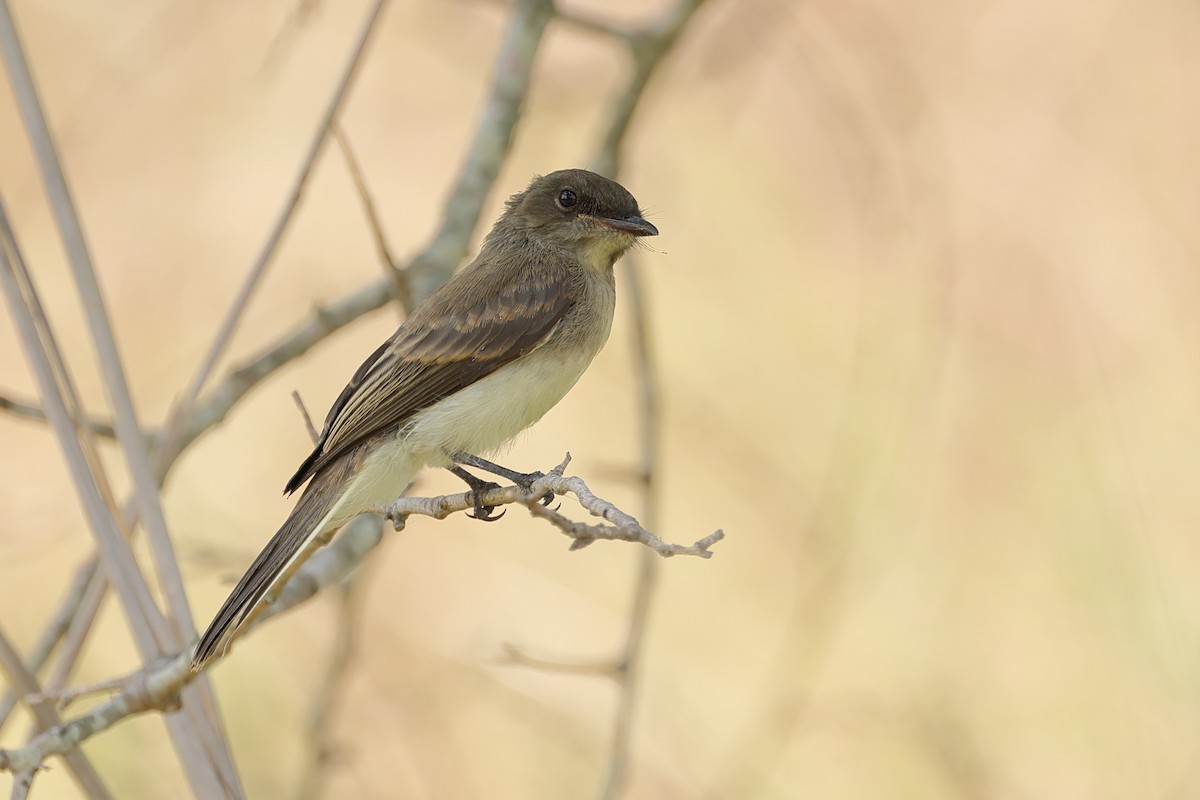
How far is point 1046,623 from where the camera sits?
593 cm

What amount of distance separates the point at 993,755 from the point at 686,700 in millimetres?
1372

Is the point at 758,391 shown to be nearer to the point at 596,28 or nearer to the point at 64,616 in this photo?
the point at 596,28

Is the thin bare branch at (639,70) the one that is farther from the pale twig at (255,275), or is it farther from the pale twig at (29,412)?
the pale twig at (29,412)

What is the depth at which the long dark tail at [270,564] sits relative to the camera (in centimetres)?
247

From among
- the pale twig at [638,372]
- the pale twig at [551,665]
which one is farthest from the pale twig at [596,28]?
the pale twig at [551,665]

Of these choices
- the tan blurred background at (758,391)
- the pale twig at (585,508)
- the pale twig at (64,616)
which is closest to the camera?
the pale twig at (585,508)

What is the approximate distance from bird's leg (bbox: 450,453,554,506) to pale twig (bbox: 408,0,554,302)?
0.48 meters

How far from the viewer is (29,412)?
9.90 ft

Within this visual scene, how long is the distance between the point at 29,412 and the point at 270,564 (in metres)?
0.71

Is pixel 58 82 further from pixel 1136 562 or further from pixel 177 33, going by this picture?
pixel 1136 562

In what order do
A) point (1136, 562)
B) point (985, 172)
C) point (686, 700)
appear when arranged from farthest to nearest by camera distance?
point (985, 172) < point (686, 700) < point (1136, 562)

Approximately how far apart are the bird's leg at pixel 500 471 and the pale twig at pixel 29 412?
914 mm

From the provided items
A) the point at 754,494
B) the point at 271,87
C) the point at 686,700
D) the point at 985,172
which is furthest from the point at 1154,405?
the point at 271,87

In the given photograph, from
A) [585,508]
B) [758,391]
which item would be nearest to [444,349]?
[585,508]
